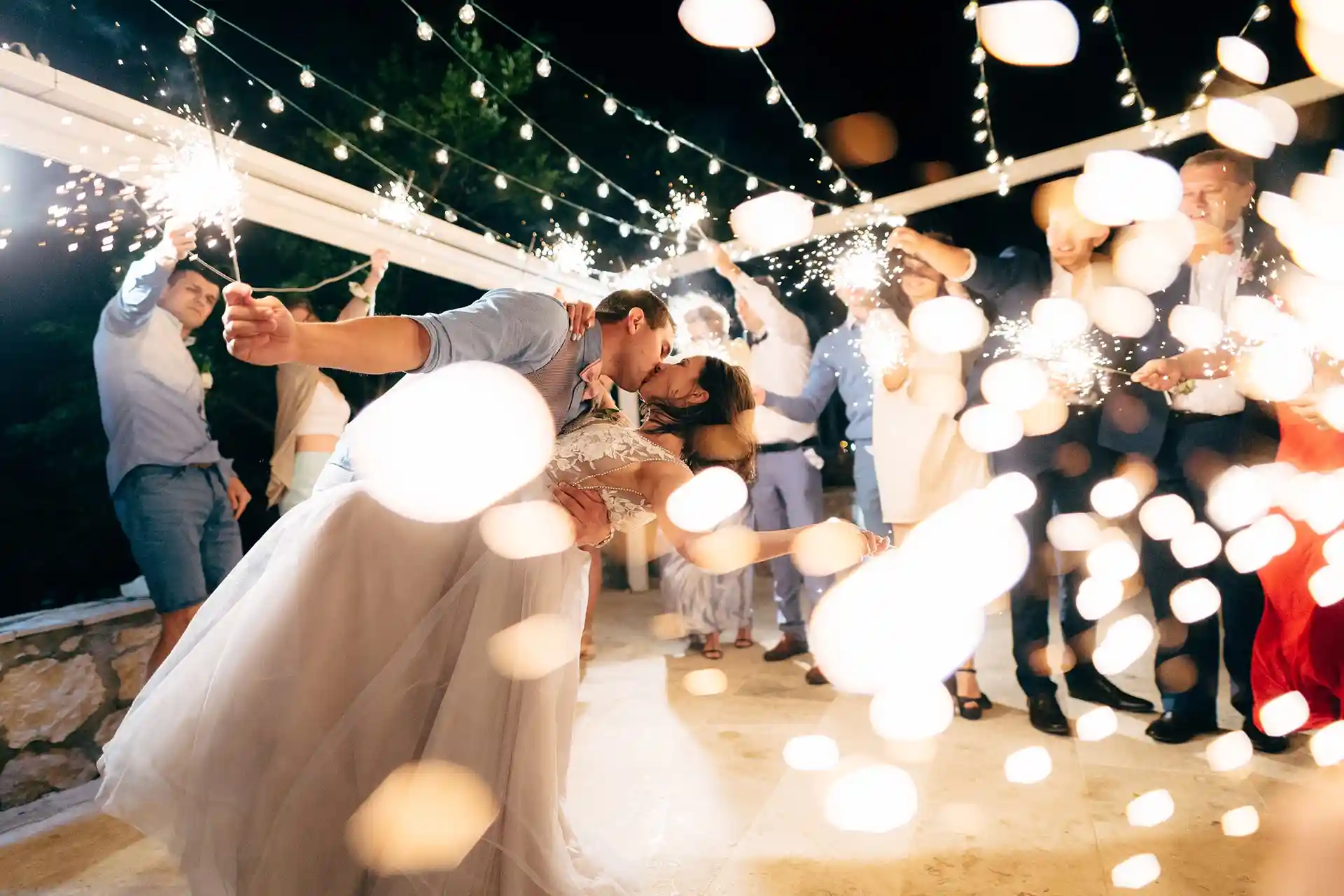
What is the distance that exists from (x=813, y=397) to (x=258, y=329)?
9.51 feet

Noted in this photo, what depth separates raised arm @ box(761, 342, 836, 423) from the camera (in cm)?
368

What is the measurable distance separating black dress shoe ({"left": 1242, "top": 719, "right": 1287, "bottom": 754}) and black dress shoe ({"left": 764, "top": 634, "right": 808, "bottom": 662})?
5.97ft

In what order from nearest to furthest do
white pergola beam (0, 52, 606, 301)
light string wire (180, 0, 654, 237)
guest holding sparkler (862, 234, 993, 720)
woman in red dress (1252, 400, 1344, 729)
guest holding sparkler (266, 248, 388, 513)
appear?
1. white pergola beam (0, 52, 606, 301)
2. woman in red dress (1252, 400, 1344, 729)
3. light string wire (180, 0, 654, 237)
4. guest holding sparkler (862, 234, 993, 720)
5. guest holding sparkler (266, 248, 388, 513)

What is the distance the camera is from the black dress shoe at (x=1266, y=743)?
7.68 ft

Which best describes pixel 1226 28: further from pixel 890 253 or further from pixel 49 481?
pixel 49 481

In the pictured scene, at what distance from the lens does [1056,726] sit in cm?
258

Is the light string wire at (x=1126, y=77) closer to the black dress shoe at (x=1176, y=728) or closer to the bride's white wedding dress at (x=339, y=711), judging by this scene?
the black dress shoe at (x=1176, y=728)

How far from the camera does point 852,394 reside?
11.6ft

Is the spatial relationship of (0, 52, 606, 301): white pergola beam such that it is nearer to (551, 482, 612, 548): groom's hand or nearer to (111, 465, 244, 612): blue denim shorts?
(111, 465, 244, 612): blue denim shorts

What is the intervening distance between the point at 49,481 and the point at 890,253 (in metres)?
3.70

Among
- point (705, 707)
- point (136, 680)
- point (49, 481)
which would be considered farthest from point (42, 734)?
point (705, 707)

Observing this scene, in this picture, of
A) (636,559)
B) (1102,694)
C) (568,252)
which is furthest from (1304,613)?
(568,252)

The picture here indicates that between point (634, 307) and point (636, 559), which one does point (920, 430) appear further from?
point (636, 559)

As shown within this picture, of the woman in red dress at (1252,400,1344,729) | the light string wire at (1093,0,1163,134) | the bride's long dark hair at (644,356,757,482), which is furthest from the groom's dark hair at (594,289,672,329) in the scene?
the light string wire at (1093,0,1163,134)
